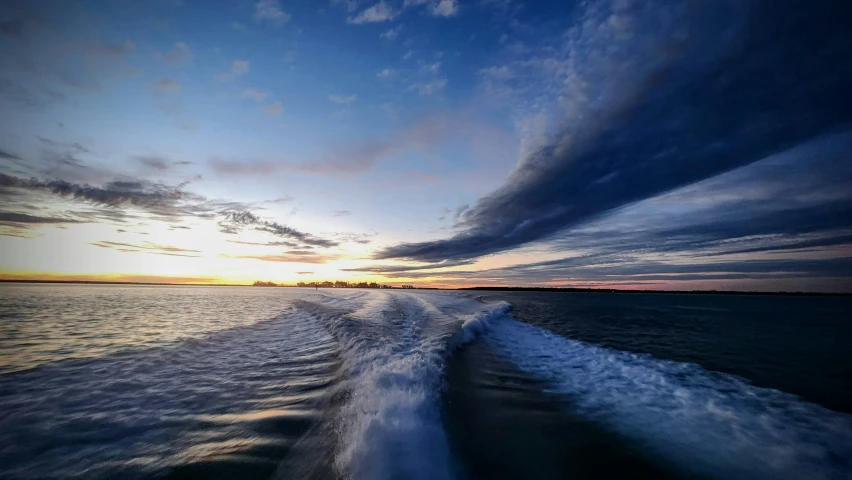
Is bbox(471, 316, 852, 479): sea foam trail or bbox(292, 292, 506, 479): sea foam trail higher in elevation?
bbox(292, 292, 506, 479): sea foam trail

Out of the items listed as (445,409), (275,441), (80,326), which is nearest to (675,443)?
(445,409)

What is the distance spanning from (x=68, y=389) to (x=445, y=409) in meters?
8.34

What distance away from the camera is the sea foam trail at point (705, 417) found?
473 cm

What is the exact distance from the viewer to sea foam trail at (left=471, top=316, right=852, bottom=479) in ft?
15.5

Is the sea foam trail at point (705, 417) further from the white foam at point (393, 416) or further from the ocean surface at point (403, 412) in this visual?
the white foam at point (393, 416)

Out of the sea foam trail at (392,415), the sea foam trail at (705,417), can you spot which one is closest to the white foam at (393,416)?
the sea foam trail at (392,415)

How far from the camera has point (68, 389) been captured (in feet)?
21.4

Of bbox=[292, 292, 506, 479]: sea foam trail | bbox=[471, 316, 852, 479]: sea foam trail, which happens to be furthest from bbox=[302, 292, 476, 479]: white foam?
bbox=[471, 316, 852, 479]: sea foam trail

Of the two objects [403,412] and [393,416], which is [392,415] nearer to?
[393,416]

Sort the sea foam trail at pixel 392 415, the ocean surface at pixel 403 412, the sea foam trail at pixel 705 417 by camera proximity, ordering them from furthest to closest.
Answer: the sea foam trail at pixel 705 417
the ocean surface at pixel 403 412
the sea foam trail at pixel 392 415

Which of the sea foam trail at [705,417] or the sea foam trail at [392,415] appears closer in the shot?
the sea foam trail at [392,415]

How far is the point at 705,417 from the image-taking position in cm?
628

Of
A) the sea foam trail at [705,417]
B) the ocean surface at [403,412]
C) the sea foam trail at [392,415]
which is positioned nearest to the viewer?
the sea foam trail at [392,415]

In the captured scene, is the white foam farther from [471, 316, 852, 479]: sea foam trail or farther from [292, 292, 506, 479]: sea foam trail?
[471, 316, 852, 479]: sea foam trail
